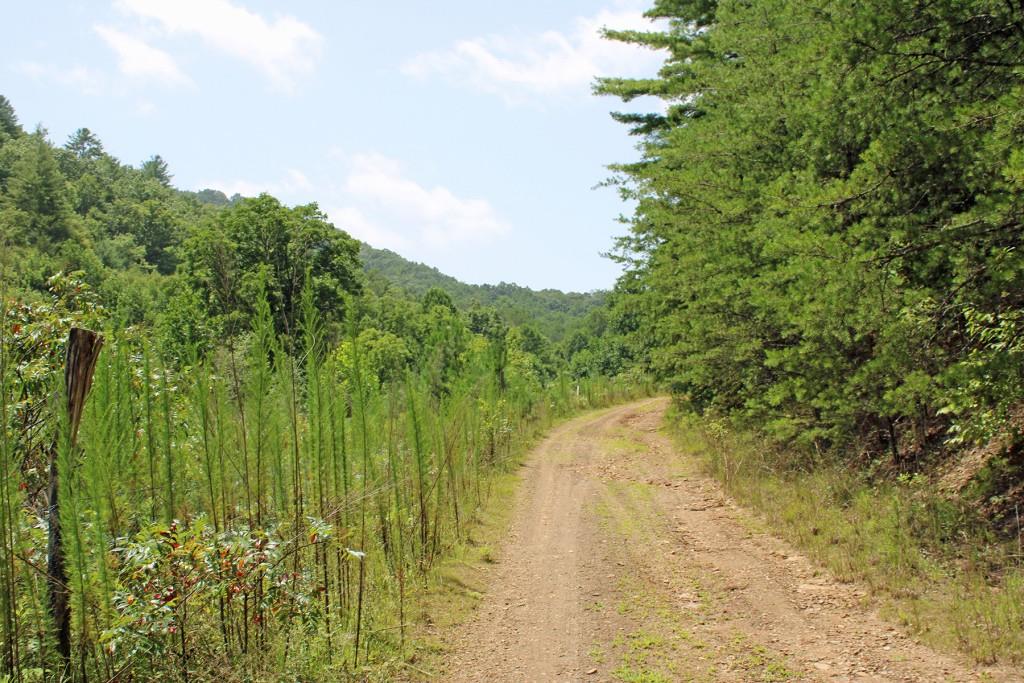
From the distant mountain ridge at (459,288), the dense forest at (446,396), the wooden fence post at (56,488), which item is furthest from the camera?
the distant mountain ridge at (459,288)

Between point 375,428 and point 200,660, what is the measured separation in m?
3.04

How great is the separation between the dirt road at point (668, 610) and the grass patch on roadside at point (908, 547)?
232 mm

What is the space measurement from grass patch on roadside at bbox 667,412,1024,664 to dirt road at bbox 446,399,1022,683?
9.1 inches

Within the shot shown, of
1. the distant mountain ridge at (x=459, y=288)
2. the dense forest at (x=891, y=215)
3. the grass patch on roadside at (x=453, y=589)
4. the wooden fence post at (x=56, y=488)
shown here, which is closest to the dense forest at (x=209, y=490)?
the wooden fence post at (x=56, y=488)

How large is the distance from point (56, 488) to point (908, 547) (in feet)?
22.9

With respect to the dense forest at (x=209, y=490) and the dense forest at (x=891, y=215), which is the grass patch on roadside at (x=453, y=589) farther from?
the dense forest at (x=891, y=215)

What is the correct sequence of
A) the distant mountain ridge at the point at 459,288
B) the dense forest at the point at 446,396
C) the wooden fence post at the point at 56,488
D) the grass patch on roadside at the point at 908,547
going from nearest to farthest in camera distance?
the wooden fence post at the point at 56,488 < the dense forest at the point at 446,396 < the grass patch on roadside at the point at 908,547 < the distant mountain ridge at the point at 459,288

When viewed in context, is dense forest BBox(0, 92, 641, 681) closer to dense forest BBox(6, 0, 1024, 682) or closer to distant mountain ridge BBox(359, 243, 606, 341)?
dense forest BBox(6, 0, 1024, 682)

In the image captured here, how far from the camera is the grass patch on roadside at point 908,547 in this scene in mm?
5246

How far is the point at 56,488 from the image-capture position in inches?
149

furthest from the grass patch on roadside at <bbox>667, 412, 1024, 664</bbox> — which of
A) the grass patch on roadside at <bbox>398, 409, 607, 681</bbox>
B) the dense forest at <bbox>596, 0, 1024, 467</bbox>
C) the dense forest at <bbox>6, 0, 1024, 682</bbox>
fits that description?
the grass patch on roadside at <bbox>398, 409, 607, 681</bbox>

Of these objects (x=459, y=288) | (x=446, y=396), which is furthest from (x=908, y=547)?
(x=459, y=288)

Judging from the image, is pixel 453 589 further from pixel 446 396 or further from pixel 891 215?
pixel 891 215

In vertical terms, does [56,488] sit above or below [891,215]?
below
